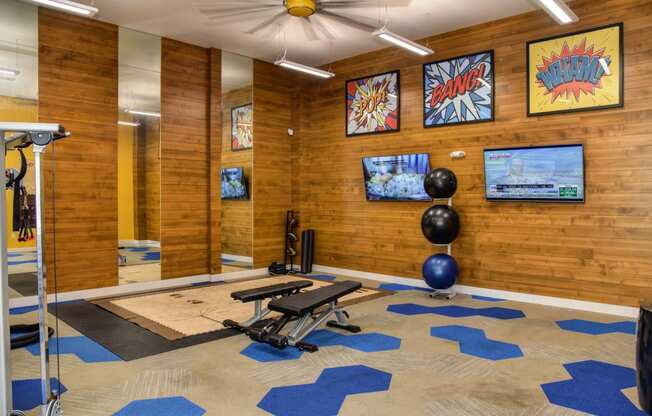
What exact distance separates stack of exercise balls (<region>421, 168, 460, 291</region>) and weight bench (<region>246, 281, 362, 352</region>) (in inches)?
67.2

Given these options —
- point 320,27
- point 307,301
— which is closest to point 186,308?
point 307,301

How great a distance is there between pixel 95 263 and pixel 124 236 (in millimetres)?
504

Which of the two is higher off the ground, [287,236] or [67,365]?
[287,236]

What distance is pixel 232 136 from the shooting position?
7.23 metres

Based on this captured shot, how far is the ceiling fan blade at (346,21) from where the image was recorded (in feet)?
17.4

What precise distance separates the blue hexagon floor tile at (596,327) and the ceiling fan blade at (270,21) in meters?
4.80

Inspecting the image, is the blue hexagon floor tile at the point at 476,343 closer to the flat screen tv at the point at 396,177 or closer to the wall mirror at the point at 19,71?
the flat screen tv at the point at 396,177

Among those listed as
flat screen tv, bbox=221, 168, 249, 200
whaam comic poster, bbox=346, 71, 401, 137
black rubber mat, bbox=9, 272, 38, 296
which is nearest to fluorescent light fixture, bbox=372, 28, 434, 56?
whaam comic poster, bbox=346, 71, 401, 137

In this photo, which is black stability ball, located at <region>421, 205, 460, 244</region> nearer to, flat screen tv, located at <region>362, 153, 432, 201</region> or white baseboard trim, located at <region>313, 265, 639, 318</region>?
flat screen tv, located at <region>362, 153, 432, 201</region>

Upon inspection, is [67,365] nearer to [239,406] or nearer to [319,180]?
[239,406]

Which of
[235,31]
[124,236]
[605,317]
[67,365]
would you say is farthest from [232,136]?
[605,317]

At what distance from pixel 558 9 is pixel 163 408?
4837 millimetres

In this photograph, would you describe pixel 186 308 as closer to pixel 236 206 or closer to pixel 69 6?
pixel 236 206

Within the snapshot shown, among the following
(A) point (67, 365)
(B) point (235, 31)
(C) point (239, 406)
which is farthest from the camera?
(B) point (235, 31)
